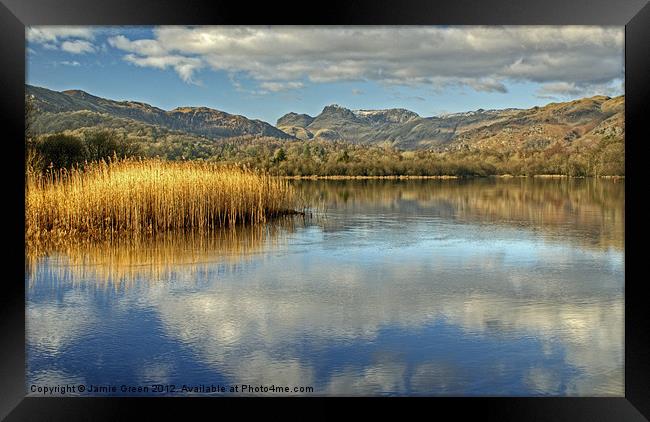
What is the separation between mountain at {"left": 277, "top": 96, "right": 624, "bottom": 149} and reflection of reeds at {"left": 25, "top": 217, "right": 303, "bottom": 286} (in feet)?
155

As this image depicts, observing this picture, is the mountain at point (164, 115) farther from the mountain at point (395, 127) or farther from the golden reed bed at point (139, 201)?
the golden reed bed at point (139, 201)

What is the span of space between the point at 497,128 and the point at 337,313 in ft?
225

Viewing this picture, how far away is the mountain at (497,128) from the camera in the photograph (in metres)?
62.9

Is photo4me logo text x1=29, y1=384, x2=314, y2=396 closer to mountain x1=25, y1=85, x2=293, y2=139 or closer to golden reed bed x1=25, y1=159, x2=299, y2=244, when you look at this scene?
golden reed bed x1=25, y1=159, x2=299, y2=244

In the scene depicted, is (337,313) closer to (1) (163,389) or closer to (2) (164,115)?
(1) (163,389)

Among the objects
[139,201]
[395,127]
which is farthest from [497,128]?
[139,201]

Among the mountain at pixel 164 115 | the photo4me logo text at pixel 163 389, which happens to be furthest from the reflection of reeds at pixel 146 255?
the mountain at pixel 164 115

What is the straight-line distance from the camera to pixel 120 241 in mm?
9930

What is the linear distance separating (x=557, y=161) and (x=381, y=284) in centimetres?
3275

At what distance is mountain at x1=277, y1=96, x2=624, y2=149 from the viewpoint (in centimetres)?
6294

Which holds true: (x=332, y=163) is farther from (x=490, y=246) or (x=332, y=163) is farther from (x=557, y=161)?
(x=490, y=246)
